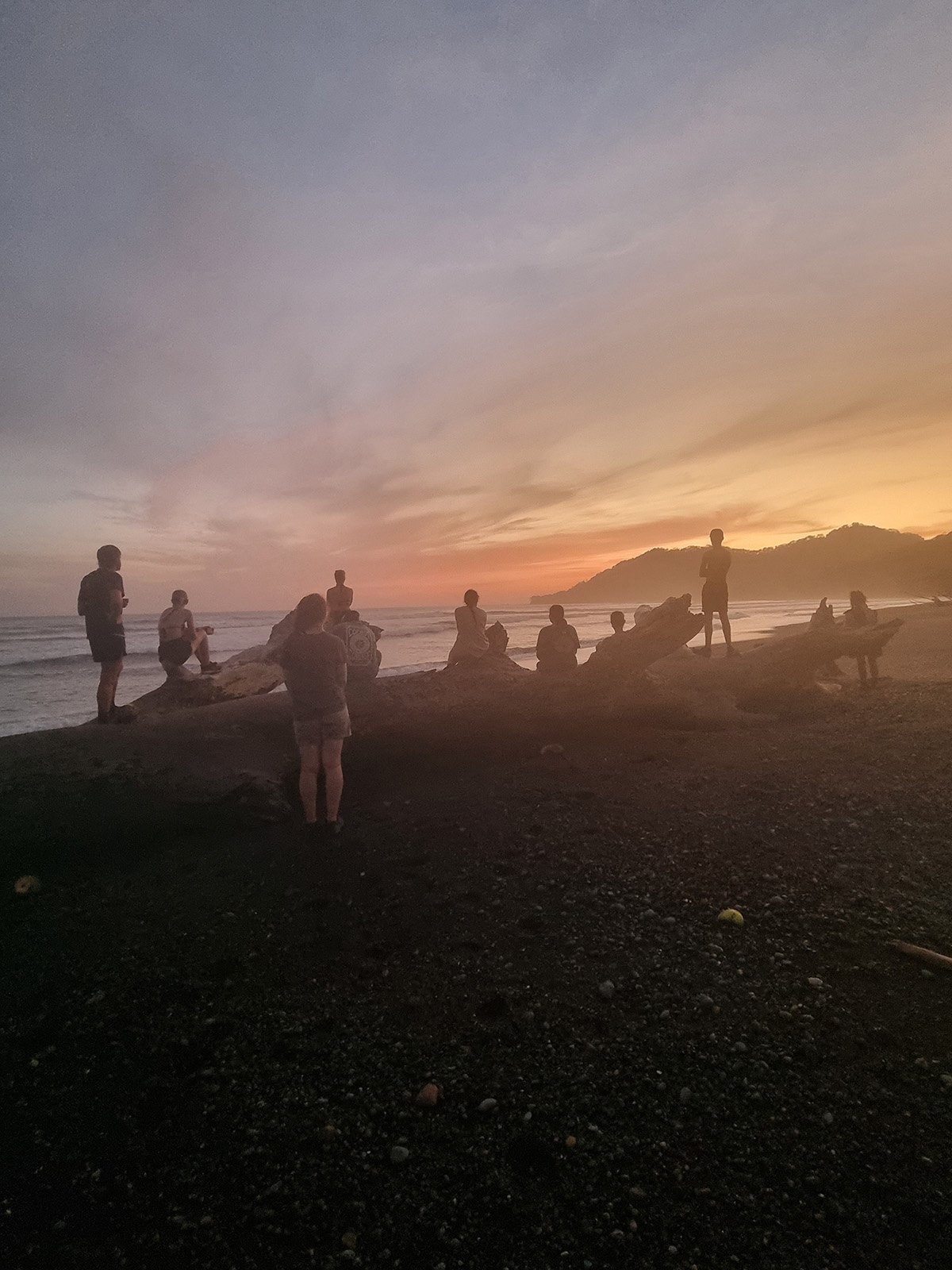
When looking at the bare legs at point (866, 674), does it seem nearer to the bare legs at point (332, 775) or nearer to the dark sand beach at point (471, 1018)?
the dark sand beach at point (471, 1018)

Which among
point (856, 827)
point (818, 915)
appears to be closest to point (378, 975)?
point (818, 915)

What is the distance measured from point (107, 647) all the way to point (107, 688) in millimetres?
602

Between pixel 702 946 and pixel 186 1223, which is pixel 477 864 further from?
pixel 186 1223

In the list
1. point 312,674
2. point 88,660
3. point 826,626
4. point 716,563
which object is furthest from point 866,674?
point 88,660

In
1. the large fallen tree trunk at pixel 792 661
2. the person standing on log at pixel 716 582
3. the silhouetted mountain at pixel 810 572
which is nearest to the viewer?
the large fallen tree trunk at pixel 792 661

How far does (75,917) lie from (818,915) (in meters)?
5.97

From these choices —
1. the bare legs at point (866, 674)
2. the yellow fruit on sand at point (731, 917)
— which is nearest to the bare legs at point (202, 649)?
the yellow fruit on sand at point (731, 917)

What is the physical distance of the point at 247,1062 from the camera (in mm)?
Result: 3539

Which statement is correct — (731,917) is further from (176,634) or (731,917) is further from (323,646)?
(176,634)

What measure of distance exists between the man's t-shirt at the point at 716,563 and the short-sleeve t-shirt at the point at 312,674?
9873 mm

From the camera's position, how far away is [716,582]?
46.3ft

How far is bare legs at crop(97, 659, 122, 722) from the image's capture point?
342 inches

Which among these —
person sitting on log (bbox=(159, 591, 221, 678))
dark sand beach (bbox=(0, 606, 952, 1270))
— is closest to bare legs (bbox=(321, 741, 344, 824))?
dark sand beach (bbox=(0, 606, 952, 1270))

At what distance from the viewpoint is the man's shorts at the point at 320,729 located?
6.52 metres
